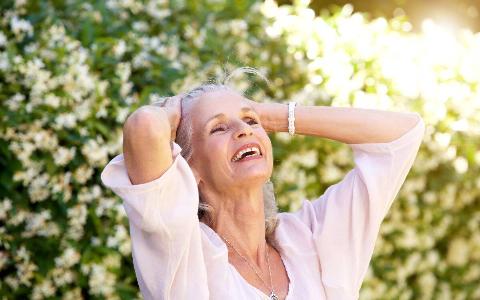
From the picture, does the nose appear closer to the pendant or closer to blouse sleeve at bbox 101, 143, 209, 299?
blouse sleeve at bbox 101, 143, 209, 299

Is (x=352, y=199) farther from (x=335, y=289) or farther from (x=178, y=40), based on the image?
(x=178, y=40)

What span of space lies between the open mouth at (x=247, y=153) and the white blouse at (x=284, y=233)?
0.67ft

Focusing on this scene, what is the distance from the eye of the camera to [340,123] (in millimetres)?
2850

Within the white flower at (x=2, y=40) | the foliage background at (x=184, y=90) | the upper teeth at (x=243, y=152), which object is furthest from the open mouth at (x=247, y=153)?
the white flower at (x=2, y=40)

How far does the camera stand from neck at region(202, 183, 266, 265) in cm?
266

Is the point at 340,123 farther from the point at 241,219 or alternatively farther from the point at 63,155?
the point at 63,155

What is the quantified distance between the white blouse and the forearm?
0.10 feet

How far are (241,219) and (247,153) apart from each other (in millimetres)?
178

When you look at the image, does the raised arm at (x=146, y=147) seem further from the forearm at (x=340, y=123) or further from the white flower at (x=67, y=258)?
the white flower at (x=67, y=258)

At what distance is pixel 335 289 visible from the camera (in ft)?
9.04

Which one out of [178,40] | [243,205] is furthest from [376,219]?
[178,40]

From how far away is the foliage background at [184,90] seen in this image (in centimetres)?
390

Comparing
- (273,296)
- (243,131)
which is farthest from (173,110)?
(273,296)

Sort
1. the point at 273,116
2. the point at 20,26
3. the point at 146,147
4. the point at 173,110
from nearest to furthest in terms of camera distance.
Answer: the point at 146,147, the point at 173,110, the point at 273,116, the point at 20,26
